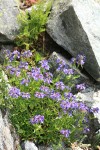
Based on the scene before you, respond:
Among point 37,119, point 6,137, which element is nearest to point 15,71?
point 37,119

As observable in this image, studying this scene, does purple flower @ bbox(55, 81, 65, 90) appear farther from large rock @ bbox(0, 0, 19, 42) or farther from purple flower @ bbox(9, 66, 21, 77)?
large rock @ bbox(0, 0, 19, 42)

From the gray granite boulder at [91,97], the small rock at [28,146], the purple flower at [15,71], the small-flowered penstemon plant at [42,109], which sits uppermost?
the purple flower at [15,71]

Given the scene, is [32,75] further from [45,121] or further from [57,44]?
[57,44]

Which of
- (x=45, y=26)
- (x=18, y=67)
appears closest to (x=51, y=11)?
(x=45, y=26)

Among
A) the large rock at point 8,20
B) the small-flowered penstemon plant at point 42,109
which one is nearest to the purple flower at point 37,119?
the small-flowered penstemon plant at point 42,109

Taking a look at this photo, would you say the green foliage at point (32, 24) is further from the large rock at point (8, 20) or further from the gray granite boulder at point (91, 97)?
the gray granite boulder at point (91, 97)

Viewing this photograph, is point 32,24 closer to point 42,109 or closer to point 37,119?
point 42,109

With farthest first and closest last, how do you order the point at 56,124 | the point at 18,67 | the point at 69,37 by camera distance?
the point at 69,37 < the point at 18,67 < the point at 56,124
